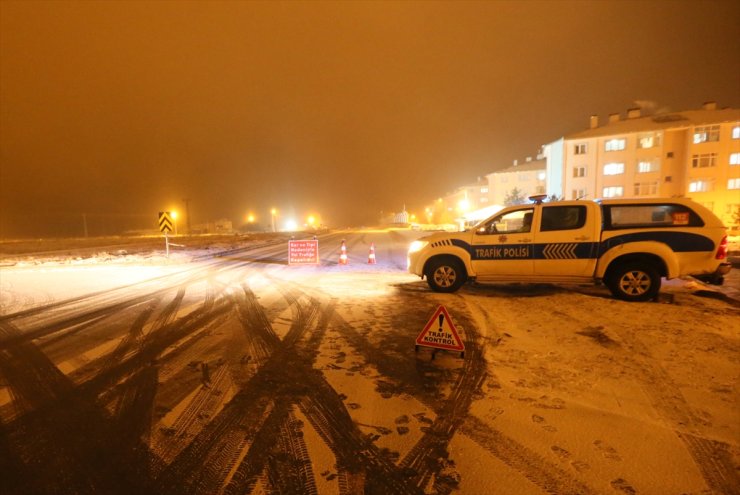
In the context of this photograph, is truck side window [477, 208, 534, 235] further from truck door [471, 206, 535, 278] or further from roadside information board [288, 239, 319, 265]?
roadside information board [288, 239, 319, 265]

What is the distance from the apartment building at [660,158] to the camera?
35000mm

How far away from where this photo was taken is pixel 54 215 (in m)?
135

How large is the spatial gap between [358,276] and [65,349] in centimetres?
742

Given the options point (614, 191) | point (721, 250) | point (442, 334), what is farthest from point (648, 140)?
point (442, 334)

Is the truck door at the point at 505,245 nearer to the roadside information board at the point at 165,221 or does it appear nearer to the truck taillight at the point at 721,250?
the truck taillight at the point at 721,250

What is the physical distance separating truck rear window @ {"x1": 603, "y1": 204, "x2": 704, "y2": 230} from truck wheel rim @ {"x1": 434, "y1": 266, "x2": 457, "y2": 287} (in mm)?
3328

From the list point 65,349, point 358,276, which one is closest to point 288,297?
point 358,276

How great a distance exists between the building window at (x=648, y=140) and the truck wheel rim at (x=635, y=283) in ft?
133

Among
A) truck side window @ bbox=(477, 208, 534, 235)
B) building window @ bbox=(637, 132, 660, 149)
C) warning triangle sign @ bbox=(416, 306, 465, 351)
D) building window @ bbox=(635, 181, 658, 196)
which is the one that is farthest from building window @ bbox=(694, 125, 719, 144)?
warning triangle sign @ bbox=(416, 306, 465, 351)

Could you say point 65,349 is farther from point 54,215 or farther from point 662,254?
point 54,215

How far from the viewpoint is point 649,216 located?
7.17 m

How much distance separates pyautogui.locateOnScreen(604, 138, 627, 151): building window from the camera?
127 ft

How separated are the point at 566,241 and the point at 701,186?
136ft

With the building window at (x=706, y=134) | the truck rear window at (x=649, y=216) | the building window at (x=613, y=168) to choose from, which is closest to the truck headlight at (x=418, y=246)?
the truck rear window at (x=649, y=216)
